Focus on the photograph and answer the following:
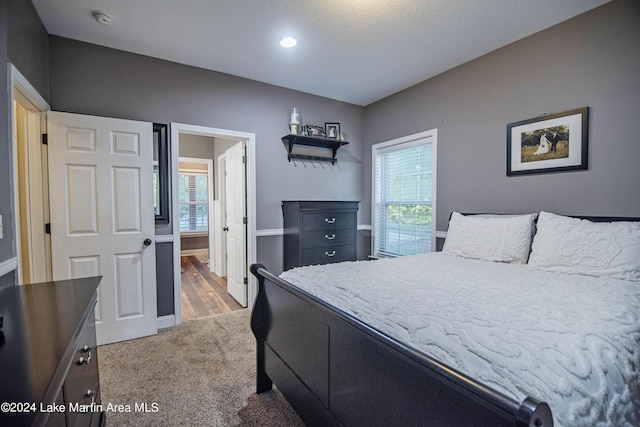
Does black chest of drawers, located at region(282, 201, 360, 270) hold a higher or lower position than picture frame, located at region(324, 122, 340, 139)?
lower

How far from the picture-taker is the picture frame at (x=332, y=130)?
383 cm

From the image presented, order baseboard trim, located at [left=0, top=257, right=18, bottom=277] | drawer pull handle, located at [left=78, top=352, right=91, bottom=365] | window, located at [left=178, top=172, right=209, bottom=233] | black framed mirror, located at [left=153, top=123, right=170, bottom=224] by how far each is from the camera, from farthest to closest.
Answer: window, located at [left=178, top=172, right=209, bottom=233]
black framed mirror, located at [left=153, top=123, right=170, bottom=224]
baseboard trim, located at [left=0, top=257, right=18, bottom=277]
drawer pull handle, located at [left=78, top=352, right=91, bottom=365]

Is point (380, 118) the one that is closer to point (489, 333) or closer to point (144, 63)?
point (144, 63)

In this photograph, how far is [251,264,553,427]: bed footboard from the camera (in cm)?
69

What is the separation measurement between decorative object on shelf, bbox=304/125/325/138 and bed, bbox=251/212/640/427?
2.11 meters

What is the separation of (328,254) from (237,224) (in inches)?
48.0

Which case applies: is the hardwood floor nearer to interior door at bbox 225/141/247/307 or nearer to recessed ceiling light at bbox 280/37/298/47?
interior door at bbox 225/141/247/307

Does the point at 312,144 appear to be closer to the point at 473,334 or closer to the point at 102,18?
the point at 102,18

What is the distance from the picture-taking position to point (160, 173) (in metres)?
2.92

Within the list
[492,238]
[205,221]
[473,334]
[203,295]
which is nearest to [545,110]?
[492,238]

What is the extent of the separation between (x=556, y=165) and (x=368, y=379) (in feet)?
7.70

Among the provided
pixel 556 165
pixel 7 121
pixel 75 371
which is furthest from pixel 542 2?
pixel 7 121

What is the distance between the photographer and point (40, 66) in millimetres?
2266

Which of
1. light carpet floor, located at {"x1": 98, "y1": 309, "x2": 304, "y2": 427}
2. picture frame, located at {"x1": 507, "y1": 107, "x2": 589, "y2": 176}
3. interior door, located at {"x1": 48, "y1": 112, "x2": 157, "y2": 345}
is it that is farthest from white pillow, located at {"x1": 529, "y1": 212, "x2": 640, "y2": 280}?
interior door, located at {"x1": 48, "y1": 112, "x2": 157, "y2": 345}
